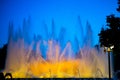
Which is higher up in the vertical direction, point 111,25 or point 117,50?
point 111,25

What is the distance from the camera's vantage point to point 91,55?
38906 mm

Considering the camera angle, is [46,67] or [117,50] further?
[46,67]

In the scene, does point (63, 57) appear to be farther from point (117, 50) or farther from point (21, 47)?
point (117, 50)

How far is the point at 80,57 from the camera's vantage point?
39.2 m

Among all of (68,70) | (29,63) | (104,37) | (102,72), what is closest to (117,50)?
(104,37)

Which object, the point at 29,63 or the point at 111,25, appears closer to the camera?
the point at 111,25

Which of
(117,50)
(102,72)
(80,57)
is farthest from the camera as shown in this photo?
(80,57)

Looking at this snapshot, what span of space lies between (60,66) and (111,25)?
10.4 meters

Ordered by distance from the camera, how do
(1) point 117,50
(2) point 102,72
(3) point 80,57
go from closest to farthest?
(1) point 117,50
(2) point 102,72
(3) point 80,57

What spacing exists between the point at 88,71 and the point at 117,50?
26.3ft

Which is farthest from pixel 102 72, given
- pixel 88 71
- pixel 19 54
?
pixel 19 54

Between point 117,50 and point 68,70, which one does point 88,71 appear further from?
point 117,50

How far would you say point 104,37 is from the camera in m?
31.3

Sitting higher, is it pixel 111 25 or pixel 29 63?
pixel 111 25
